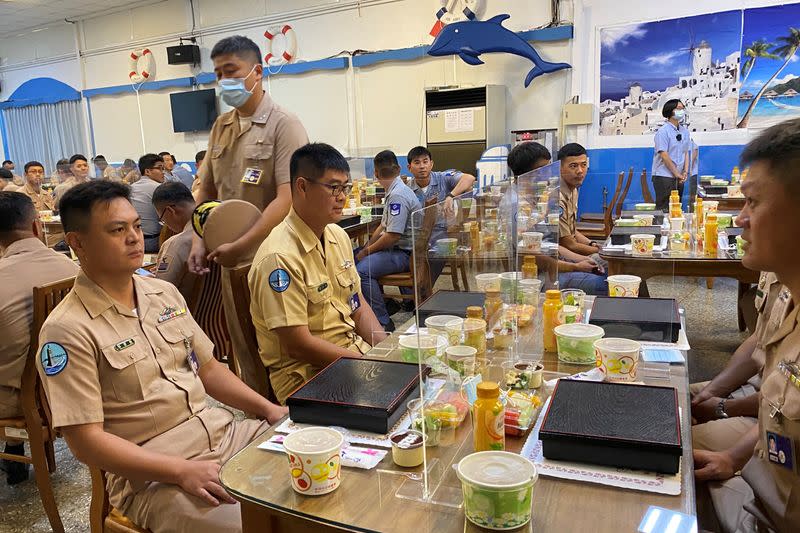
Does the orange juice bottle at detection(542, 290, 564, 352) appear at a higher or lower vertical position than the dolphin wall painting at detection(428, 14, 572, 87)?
lower

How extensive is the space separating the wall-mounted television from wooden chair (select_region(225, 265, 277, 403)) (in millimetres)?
7972

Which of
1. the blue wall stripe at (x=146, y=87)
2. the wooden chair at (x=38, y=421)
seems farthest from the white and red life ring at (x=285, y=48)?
the wooden chair at (x=38, y=421)

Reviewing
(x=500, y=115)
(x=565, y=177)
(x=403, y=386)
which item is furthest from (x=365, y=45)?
(x=403, y=386)

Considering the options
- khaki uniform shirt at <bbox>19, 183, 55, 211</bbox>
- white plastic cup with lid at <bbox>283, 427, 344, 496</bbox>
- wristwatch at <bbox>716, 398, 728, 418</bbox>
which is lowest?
wristwatch at <bbox>716, 398, 728, 418</bbox>

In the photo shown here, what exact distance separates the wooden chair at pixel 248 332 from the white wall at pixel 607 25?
5962 mm

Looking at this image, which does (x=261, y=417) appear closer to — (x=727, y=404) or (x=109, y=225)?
(x=109, y=225)

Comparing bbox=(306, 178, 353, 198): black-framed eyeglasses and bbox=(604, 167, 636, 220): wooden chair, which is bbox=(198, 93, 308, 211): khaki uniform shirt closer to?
bbox=(306, 178, 353, 198): black-framed eyeglasses

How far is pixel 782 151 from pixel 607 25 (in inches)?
247

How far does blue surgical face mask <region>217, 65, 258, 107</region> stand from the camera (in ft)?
9.01

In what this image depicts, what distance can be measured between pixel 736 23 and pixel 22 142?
12.8 meters

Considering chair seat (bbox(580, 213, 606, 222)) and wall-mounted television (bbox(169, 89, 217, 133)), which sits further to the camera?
wall-mounted television (bbox(169, 89, 217, 133))

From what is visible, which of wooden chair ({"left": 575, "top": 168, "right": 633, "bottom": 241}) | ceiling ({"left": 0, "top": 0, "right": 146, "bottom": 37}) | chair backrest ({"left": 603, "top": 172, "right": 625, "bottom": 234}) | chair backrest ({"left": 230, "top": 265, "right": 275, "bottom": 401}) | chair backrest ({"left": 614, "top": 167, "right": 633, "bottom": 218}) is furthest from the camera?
ceiling ({"left": 0, "top": 0, "right": 146, "bottom": 37})

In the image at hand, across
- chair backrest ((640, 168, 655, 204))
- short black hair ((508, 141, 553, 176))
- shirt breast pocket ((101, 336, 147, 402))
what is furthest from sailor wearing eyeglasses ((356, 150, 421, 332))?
chair backrest ((640, 168, 655, 204))

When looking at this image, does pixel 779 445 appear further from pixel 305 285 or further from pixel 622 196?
pixel 622 196
